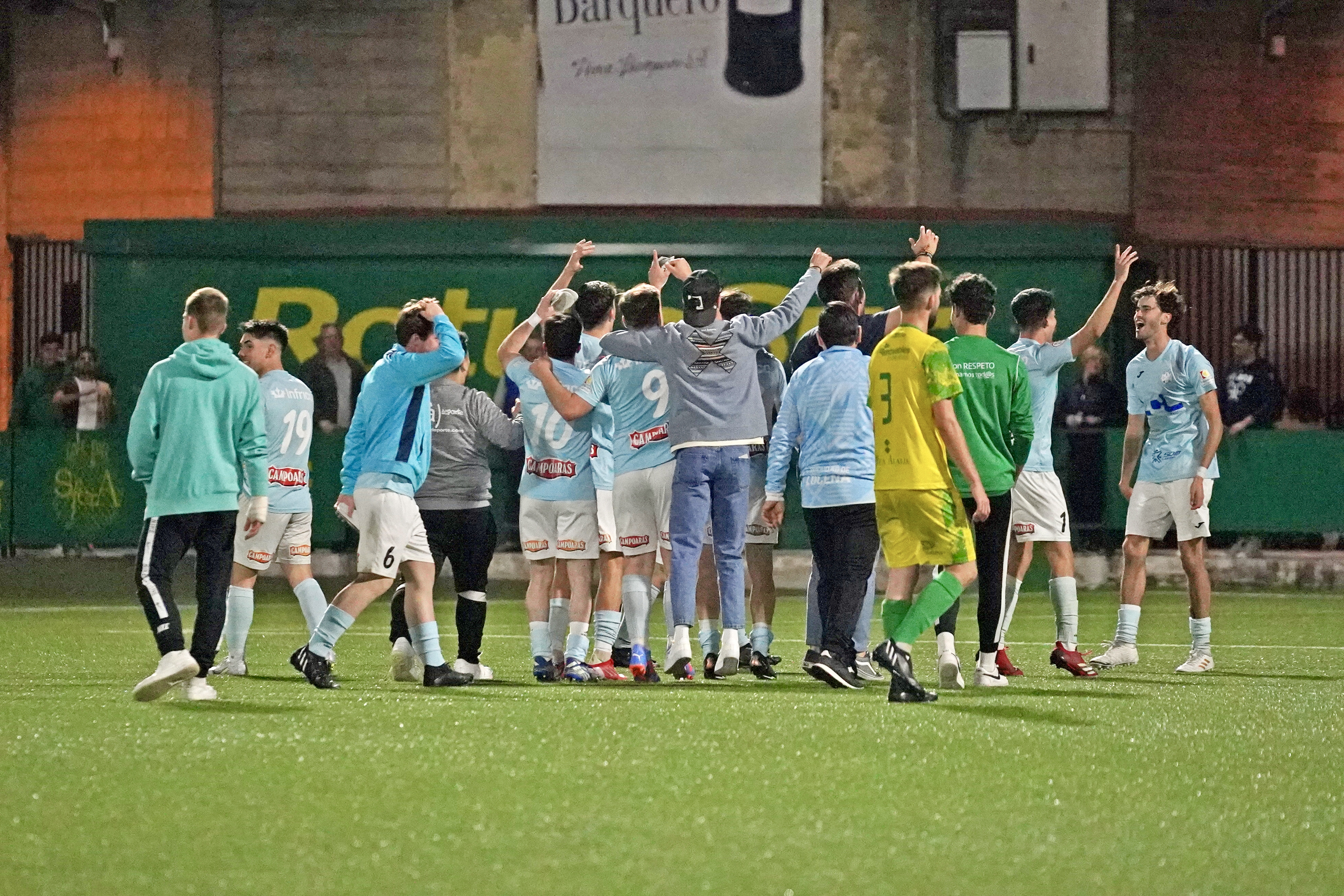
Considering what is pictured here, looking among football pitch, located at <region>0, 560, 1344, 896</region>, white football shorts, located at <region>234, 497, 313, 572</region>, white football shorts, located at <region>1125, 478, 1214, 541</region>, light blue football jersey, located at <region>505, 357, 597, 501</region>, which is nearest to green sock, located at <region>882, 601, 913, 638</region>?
football pitch, located at <region>0, 560, 1344, 896</region>

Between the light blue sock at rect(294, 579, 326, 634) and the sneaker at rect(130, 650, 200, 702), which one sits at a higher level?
the light blue sock at rect(294, 579, 326, 634)

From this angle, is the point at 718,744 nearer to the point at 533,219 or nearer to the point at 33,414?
the point at 533,219

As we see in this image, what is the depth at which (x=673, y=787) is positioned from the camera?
6.38m

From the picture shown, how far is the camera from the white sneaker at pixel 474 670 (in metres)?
9.98

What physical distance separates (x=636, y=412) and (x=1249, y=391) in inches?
412

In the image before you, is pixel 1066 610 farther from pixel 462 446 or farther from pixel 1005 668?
pixel 462 446

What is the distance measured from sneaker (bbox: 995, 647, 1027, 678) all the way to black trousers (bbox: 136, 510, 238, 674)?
3.87 meters

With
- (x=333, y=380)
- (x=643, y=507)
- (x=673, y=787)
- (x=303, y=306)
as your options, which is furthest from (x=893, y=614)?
(x=303, y=306)

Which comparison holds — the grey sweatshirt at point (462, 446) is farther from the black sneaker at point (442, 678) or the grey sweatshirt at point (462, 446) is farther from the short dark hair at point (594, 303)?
the black sneaker at point (442, 678)

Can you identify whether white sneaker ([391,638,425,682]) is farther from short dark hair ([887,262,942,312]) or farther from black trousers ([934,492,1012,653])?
short dark hair ([887,262,942,312])

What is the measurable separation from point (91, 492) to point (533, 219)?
497cm

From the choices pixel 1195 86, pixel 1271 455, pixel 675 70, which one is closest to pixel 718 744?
pixel 1271 455

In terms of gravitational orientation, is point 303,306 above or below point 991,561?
above

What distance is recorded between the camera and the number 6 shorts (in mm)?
9148
